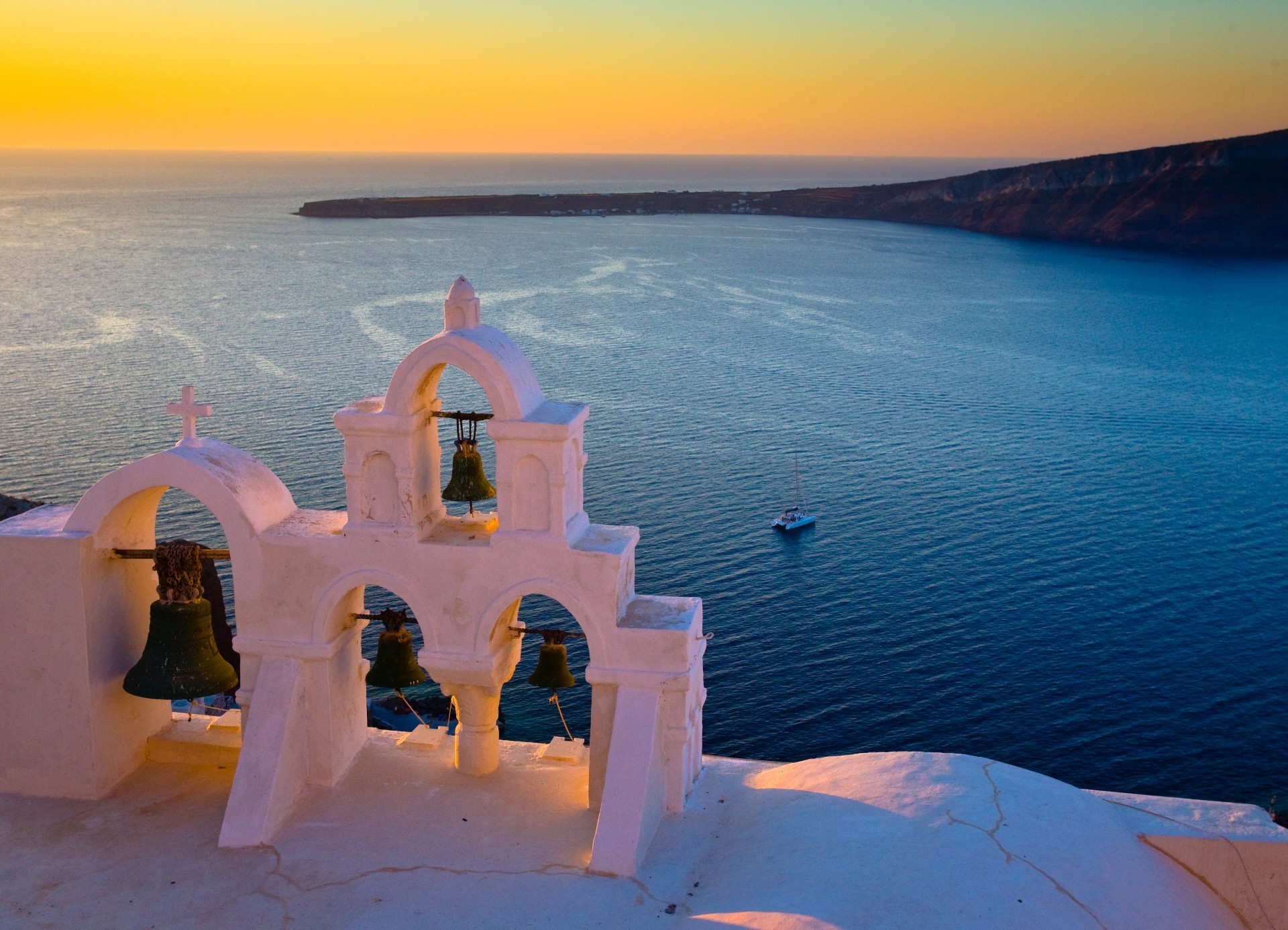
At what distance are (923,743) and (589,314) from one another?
5367 cm

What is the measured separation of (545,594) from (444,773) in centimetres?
279

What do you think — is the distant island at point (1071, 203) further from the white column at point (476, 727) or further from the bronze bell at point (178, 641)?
the bronze bell at point (178, 641)

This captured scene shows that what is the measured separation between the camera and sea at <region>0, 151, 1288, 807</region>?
3030 centimetres

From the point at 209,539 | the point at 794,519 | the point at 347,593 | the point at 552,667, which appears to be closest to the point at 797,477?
the point at 794,519

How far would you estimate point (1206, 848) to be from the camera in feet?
38.2

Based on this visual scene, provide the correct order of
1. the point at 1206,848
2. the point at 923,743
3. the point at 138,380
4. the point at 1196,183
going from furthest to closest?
1. the point at 1196,183
2. the point at 138,380
3. the point at 923,743
4. the point at 1206,848

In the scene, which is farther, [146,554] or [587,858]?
[146,554]

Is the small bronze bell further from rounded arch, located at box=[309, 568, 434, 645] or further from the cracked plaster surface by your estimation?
the cracked plaster surface

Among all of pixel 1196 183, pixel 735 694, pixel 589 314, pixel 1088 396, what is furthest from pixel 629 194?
pixel 735 694

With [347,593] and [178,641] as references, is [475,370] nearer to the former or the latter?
[347,593]

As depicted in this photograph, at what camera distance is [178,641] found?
12680 millimetres

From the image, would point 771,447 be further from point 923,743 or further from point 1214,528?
point 923,743

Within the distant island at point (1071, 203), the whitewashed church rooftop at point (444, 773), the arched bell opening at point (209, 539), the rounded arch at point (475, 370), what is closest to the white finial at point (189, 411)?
the whitewashed church rooftop at point (444, 773)

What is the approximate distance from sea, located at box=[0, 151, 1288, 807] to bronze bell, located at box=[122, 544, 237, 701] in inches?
46.4
